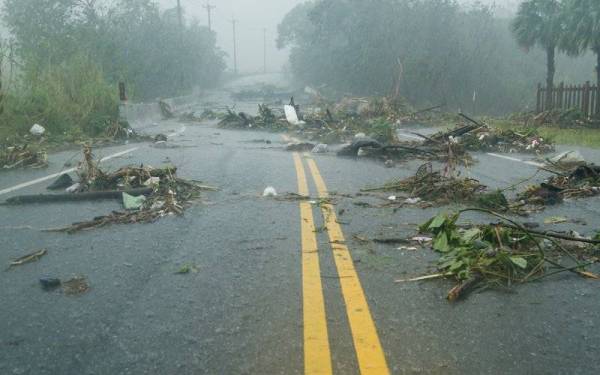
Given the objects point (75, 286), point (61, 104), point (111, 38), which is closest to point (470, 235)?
point (75, 286)

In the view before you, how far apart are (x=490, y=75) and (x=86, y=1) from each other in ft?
98.1

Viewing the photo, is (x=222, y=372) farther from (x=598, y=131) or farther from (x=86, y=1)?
(x=86, y=1)

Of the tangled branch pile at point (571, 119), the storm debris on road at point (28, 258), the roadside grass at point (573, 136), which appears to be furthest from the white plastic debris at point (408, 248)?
the tangled branch pile at point (571, 119)

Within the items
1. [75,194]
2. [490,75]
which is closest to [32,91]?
[75,194]

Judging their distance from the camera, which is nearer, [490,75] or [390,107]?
[390,107]

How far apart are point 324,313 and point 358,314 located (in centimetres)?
22

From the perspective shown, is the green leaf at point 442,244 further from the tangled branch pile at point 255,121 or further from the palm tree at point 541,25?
the palm tree at point 541,25

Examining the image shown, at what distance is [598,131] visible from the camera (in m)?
18.7

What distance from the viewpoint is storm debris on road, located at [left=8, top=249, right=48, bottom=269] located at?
4712 millimetres

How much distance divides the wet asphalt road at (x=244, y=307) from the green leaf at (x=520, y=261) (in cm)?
21

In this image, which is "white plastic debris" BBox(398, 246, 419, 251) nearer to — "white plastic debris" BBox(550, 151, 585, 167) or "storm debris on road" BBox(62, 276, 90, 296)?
"storm debris on road" BBox(62, 276, 90, 296)

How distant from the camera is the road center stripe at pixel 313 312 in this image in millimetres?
2938

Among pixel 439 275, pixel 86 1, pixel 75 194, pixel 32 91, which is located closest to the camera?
pixel 439 275

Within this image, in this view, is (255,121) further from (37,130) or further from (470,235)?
(470,235)
